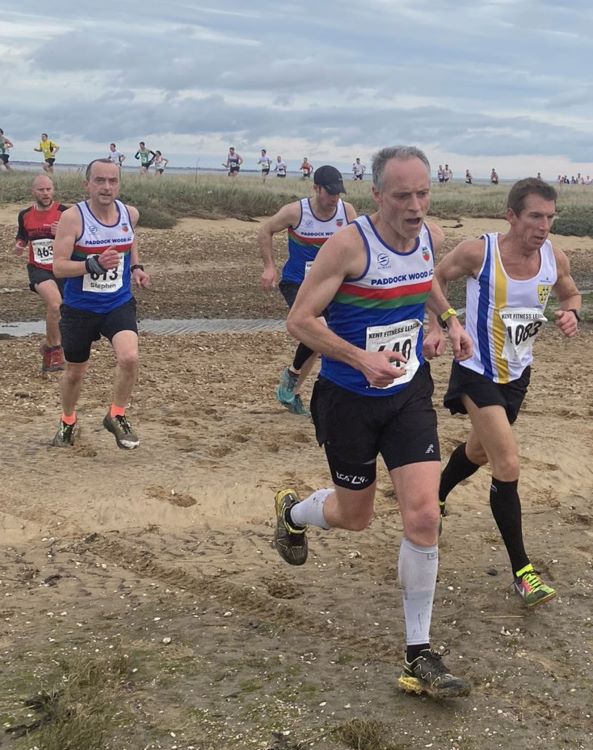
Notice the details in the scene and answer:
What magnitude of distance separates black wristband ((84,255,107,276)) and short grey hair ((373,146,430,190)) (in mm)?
2864

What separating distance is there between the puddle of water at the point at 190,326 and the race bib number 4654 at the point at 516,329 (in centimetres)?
820

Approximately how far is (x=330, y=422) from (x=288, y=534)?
966 millimetres

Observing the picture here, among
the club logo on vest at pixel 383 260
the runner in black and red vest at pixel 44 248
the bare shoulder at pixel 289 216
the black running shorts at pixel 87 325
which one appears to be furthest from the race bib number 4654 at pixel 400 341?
the runner in black and red vest at pixel 44 248

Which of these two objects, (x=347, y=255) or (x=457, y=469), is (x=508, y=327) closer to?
(x=457, y=469)

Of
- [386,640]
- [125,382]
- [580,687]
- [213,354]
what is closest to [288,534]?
[386,640]

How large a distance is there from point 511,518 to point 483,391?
678 millimetres

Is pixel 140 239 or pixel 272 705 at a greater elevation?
pixel 140 239

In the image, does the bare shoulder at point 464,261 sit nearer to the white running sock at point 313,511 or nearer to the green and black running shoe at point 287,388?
the white running sock at point 313,511

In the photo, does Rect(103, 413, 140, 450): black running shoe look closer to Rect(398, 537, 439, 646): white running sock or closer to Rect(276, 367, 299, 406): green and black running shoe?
Rect(276, 367, 299, 406): green and black running shoe

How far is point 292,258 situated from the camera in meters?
8.21

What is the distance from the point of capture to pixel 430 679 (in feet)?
12.6

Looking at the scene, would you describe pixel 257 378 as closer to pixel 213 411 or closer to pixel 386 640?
pixel 213 411

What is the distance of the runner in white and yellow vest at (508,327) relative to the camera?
478 cm

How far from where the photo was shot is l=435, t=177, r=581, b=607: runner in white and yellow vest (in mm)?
4781
